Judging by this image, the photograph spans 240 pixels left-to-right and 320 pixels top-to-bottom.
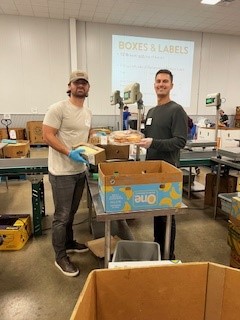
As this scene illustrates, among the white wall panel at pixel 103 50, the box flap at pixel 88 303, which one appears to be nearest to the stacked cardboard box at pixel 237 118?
the white wall panel at pixel 103 50

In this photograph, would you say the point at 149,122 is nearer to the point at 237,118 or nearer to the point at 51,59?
the point at 51,59

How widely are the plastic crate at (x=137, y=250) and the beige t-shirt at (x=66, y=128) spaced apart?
689 mm

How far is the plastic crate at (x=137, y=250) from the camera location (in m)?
1.75

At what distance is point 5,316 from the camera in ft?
5.69

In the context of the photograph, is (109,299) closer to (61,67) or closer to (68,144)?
(68,144)

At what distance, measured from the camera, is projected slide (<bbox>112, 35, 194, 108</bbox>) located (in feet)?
24.1

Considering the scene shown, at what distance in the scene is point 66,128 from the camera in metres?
1.97

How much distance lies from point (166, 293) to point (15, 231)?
2.01 m

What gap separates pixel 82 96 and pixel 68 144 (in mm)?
395

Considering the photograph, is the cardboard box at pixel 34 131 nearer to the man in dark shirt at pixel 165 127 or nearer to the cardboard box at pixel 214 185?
the cardboard box at pixel 214 185

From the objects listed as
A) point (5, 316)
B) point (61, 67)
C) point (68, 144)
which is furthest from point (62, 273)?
point (61, 67)

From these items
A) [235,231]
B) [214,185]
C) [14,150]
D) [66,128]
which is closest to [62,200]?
[66,128]

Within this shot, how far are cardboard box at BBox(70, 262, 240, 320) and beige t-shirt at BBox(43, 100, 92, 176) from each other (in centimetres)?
127

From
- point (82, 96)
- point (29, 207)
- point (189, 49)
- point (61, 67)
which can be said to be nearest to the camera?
point (82, 96)
